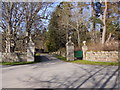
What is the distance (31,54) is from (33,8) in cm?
644

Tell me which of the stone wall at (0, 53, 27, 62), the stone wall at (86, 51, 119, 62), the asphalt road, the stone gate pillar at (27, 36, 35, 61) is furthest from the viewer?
the stone gate pillar at (27, 36, 35, 61)

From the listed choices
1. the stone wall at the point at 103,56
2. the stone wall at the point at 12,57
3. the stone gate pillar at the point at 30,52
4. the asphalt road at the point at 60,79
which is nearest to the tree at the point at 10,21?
the stone wall at the point at 12,57

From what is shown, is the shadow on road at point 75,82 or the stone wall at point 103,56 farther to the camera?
the stone wall at point 103,56

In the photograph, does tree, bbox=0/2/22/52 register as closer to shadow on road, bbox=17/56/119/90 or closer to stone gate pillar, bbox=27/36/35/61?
stone gate pillar, bbox=27/36/35/61

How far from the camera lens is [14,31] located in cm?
1688

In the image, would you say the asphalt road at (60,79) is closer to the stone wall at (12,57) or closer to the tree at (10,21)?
the stone wall at (12,57)

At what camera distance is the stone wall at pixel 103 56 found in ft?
46.9

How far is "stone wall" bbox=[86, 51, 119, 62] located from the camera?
46.9 ft

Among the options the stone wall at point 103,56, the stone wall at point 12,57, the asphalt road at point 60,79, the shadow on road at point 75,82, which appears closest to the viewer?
the shadow on road at point 75,82

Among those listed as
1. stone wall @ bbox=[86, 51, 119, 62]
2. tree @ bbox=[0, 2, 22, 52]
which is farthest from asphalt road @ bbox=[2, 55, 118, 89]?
tree @ bbox=[0, 2, 22, 52]

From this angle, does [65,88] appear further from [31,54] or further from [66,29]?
[66,29]

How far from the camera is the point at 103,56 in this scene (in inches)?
589

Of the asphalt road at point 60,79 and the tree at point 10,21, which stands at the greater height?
the tree at point 10,21

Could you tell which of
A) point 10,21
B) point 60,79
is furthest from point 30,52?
point 60,79
